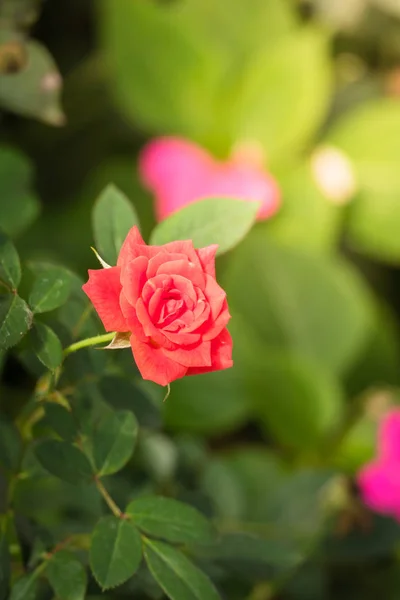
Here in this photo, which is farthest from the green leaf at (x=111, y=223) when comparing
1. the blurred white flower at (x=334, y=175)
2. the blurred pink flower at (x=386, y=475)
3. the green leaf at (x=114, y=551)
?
the blurred white flower at (x=334, y=175)

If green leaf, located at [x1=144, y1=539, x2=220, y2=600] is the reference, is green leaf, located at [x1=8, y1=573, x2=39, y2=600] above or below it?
below

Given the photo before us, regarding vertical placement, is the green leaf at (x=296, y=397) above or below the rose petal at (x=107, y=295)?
below

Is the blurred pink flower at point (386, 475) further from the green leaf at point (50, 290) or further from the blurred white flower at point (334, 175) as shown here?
the green leaf at point (50, 290)

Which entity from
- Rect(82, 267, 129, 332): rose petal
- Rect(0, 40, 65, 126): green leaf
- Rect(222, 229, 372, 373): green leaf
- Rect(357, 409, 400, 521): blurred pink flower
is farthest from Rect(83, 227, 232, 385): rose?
Rect(222, 229, 372, 373): green leaf

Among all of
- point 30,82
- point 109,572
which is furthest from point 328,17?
point 109,572

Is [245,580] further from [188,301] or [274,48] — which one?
[274,48]

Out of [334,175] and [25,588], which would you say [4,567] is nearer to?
[25,588]

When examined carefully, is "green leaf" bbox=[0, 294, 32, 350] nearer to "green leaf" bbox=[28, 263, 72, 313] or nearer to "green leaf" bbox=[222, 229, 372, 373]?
"green leaf" bbox=[28, 263, 72, 313]
